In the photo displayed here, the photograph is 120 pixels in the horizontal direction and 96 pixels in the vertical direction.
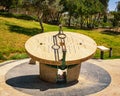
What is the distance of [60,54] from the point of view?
1364cm

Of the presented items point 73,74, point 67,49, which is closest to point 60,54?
point 67,49

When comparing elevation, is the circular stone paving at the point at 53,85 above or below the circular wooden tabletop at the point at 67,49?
below

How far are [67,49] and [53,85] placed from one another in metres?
1.98

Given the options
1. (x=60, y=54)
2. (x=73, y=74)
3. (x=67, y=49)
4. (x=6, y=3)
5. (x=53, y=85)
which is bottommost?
(x=53, y=85)

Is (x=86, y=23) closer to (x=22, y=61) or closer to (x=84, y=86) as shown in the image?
(x=22, y=61)

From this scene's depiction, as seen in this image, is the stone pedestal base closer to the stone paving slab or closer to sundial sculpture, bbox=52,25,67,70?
sundial sculpture, bbox=52,25,67,70

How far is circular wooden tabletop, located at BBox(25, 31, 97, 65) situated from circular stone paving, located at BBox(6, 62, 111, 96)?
1358 mm

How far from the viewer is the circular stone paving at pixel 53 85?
42.8 feet

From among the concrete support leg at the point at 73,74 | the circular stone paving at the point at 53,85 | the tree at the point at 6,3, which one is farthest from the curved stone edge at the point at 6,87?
the tree at the point at 6,3

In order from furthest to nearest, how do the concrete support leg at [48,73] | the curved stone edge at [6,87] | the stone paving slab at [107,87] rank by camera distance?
the concrete support leg at [48,73]
the stone paving slab at [107,87]
the curved stone edge at [6,87]

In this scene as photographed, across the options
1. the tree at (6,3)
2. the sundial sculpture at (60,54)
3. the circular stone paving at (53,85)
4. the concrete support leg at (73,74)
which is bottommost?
the circular stone paving at (53,85)

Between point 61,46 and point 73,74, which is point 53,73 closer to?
point 73,74

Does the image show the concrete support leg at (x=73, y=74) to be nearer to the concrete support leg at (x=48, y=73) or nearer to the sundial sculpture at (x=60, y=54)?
the sundial sculpture at (x=60, y=54)

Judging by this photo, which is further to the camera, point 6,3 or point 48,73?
point 6,3
